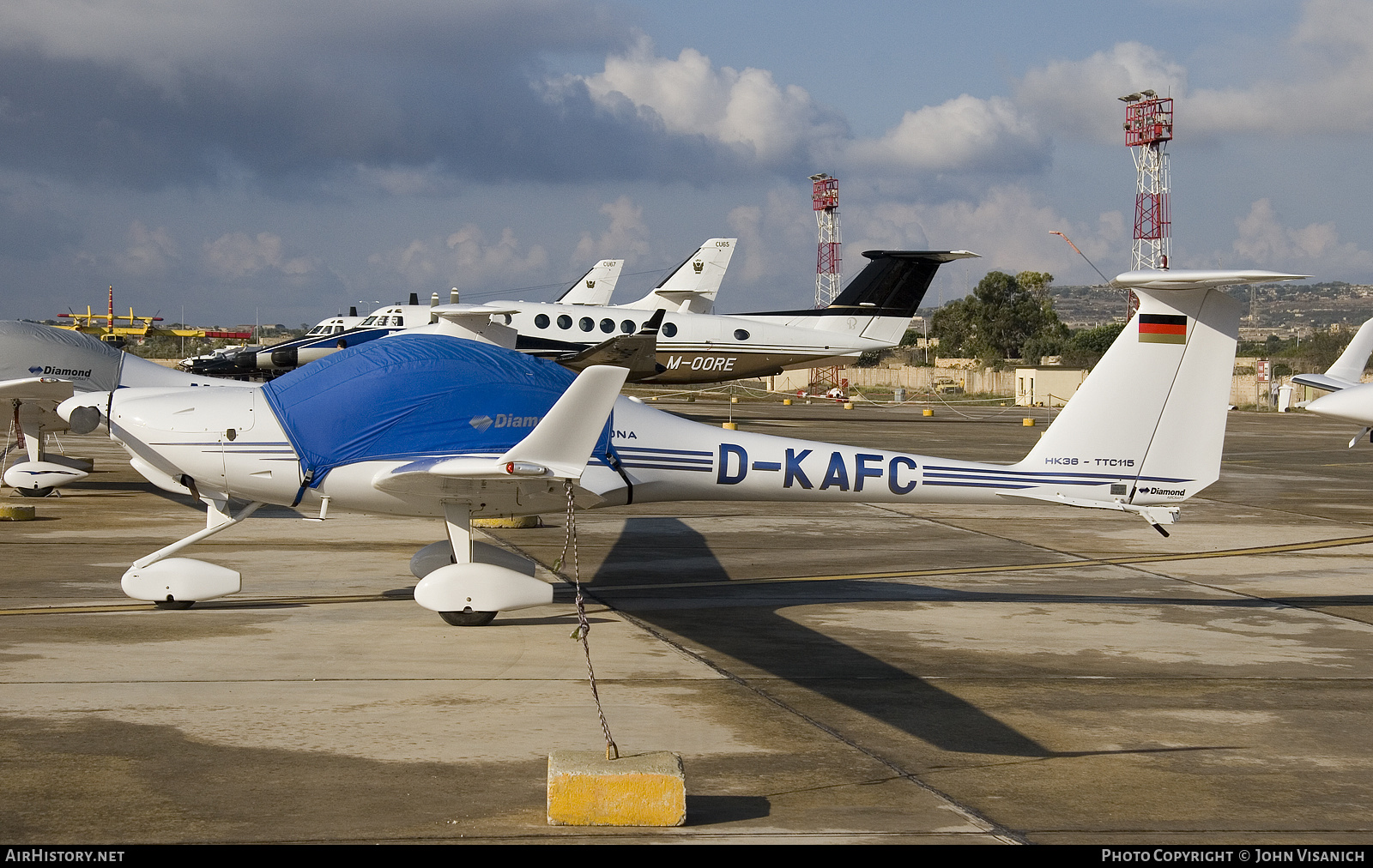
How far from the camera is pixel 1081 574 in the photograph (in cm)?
1305

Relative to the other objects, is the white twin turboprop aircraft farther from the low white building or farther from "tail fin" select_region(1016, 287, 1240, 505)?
the low white building

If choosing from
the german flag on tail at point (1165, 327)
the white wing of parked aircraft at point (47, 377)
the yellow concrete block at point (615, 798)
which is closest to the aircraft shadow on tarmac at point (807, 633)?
the yellow concrete block at point (615, 798)

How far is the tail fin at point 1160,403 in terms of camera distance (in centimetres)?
1007

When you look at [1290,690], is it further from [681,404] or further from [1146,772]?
[681,404]

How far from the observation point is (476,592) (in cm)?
925

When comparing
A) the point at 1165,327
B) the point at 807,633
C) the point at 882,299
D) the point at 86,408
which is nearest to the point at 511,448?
the point at 807,633

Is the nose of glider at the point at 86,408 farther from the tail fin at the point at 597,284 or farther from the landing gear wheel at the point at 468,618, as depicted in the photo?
the tail fin at the point at 597,284

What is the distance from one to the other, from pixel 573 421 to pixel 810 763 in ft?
10.3

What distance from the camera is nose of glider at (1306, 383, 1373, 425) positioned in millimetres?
15312

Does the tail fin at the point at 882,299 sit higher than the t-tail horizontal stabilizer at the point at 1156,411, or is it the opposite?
the tail fin at the point at 882,299

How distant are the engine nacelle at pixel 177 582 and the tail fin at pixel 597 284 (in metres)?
41.4

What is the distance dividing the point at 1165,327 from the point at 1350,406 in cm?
695

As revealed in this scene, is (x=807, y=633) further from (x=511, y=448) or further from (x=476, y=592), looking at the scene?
(x=511, y=448)

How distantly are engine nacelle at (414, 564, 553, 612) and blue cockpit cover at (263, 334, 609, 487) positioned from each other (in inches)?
38.2
